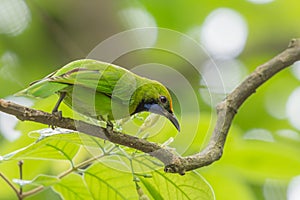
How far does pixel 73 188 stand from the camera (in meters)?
1.37

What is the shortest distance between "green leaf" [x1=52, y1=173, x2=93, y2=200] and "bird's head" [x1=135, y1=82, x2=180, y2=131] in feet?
0.72

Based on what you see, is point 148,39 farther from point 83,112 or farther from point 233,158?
point 83,112

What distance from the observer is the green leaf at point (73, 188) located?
1.36 metres

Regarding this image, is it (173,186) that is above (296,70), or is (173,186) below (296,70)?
below

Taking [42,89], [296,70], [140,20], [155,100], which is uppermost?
[140,20]

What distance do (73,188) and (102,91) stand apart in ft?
0.81

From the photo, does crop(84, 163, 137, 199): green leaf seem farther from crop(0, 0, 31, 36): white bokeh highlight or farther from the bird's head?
crop(0, 0, 31, 36): white bokeh highlight

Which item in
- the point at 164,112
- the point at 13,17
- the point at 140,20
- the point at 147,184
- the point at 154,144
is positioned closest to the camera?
the point at 154,144

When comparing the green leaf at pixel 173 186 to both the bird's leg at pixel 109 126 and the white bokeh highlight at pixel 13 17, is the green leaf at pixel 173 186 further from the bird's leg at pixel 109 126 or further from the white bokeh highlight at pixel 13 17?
the white bokeh highlight at pixel 13 17

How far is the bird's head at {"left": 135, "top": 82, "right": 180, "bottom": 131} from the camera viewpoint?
1408 mm

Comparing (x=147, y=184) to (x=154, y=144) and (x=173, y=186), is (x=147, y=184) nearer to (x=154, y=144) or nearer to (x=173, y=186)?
(x=173, y=186)

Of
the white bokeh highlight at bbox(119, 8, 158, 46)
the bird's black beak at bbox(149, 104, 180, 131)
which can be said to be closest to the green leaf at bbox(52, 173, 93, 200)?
the bird's black beak at bbox(149, 104, 180, 131)

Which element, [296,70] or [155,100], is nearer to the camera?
[155,100]

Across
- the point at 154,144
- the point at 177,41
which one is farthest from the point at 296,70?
the point at 154,144
